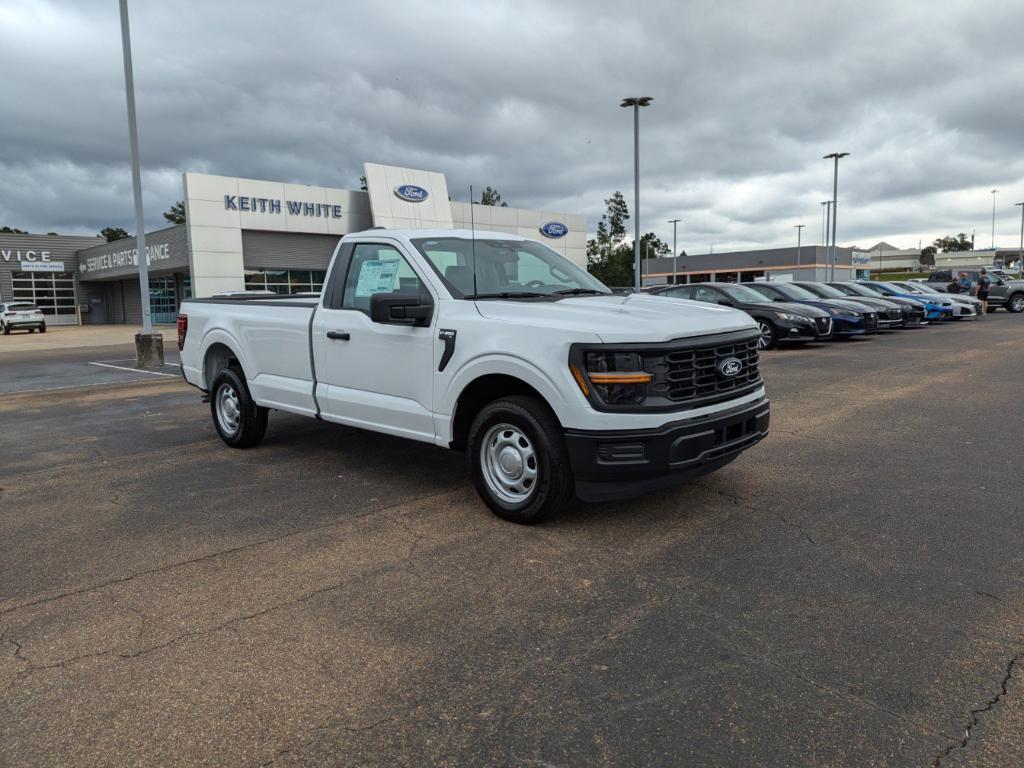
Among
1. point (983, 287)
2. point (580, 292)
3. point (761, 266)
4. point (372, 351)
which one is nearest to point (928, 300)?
point (983, 287)

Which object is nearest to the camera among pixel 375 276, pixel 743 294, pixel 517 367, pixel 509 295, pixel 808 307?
pixel 517 367

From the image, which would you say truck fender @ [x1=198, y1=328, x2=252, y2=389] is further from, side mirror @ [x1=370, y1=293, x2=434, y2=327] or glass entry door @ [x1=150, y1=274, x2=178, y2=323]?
glass entry door @ [x1=150, y1=274, x2=178, y2=323]

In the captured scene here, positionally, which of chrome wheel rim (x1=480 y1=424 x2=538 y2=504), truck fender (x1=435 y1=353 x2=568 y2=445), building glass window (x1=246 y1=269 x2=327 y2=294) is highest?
building glass window (x1=246 y1=269 x2=327 y2=294)

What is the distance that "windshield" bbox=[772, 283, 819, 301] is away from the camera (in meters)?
18.6

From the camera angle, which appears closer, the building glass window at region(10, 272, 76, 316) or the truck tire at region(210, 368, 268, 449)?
the truck tire at region(210, 368, 268, 449)

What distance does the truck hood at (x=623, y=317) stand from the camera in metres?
4.31

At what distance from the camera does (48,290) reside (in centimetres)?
4675

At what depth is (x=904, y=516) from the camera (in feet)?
15.5

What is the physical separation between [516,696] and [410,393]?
2.84 meters

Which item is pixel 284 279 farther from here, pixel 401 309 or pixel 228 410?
pixel 401 309

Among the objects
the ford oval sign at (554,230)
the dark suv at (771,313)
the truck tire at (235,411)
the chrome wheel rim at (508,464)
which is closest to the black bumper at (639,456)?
the chrome wheel rim at (508,464)

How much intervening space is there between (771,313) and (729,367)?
12.9 m

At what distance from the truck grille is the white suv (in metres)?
38.9

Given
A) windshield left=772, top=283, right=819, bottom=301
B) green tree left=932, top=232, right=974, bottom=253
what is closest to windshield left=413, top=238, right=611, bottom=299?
windshield left=772, top=283, right=819, bottom=301
